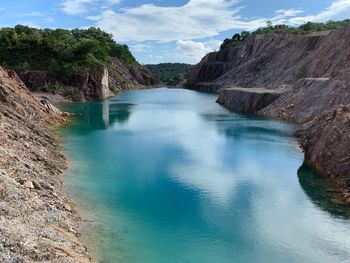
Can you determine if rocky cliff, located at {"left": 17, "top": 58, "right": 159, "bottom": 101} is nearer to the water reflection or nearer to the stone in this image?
the water reflection

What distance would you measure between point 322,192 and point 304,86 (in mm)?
38324

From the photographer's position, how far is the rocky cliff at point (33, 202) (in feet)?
48.4

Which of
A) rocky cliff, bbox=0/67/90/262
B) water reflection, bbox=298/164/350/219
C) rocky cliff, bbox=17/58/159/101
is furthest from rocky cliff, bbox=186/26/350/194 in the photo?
rocky cliff, bbox=17/58/159/101

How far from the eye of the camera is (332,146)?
3112cm

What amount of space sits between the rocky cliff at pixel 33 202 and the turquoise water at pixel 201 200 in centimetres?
112

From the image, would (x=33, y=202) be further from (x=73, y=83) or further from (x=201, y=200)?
(x=73, y=83)

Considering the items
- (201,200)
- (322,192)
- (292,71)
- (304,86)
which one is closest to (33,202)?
(201,200)

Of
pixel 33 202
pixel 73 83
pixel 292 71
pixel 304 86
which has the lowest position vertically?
pixel 33 202

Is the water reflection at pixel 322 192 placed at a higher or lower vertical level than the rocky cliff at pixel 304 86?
lower

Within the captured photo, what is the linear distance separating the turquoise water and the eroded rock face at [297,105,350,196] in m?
1.26

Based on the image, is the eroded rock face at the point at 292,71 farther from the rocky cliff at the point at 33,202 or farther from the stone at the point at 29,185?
the stone at the point at 29,185

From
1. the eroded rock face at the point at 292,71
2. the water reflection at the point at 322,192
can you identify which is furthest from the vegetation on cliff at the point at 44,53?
the water reflection at the point at 322,192

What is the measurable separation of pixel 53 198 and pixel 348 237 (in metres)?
14.6

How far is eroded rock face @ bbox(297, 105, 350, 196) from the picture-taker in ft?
95.4
